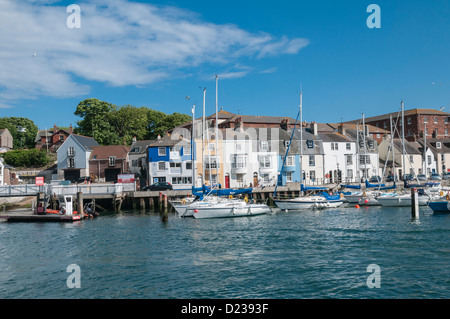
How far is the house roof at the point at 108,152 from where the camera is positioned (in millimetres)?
70562

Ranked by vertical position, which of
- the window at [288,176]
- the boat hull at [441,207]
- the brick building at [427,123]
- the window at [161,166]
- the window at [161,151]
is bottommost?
the boat hull at [441,207]

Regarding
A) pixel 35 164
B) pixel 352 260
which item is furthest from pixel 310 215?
pixel 35 164

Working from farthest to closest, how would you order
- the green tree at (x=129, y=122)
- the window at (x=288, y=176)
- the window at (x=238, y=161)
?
the green tree at (x=129, y=122) < the window at (x=288, y=176) < the window at (x=238, y=161)

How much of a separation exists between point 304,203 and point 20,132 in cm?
9208

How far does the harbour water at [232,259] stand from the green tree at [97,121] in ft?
177

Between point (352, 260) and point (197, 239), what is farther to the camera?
point (197, 239)

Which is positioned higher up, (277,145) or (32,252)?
(277,145)

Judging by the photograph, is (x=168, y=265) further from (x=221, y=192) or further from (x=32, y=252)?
(x=221, y=192)

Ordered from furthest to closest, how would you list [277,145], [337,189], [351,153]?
[351,153], [277,145], [337,189]

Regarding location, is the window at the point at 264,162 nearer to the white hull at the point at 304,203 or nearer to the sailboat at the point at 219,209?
the white hull at the point at 304,203

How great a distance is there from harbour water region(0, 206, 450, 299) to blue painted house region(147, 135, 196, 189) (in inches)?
1029

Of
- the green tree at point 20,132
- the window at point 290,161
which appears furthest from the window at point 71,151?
the green tree at point 20,132

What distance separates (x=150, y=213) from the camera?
45219 mm

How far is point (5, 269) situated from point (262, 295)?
44.5 ft
